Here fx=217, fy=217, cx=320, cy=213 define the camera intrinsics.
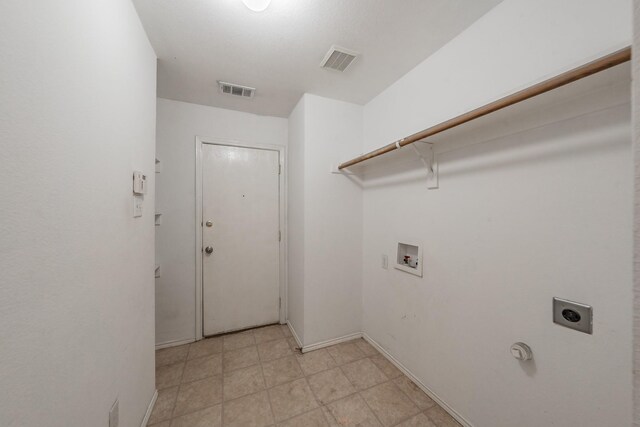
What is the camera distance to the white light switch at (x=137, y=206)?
46.3 inches

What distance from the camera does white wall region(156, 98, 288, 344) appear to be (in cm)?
203

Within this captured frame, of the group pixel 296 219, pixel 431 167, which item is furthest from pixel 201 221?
pixel 431 167

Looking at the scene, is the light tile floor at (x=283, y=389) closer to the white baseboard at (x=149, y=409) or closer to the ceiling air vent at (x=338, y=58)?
the white baseboard at (x=149, y=409)

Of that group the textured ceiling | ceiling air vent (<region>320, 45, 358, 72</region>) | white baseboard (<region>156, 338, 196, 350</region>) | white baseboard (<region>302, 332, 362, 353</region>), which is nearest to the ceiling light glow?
the textured ceiling

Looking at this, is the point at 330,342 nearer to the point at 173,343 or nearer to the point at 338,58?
the point at 173,343

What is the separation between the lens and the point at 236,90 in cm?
193

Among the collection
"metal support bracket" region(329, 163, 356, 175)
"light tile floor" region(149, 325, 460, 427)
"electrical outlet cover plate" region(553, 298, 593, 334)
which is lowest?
"light tile floor" region(149, 325, 460, 427)

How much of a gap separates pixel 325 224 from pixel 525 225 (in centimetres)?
Result: 137

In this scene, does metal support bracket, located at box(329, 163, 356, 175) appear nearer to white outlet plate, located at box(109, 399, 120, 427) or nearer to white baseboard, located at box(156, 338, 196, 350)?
white outlet plate, located at box(109, 399, 120, 427)

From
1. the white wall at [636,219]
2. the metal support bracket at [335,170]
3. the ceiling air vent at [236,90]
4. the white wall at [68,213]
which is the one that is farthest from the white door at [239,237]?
the white wall at [636,219]

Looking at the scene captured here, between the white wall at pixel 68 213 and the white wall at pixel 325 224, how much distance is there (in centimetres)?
119

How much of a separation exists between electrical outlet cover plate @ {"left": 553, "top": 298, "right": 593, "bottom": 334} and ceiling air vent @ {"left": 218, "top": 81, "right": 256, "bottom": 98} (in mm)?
2376

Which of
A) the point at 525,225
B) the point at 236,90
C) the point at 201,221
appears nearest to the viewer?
the point at 525,225

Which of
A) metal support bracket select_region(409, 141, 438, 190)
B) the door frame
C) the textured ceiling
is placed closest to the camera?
the textured ceiling
